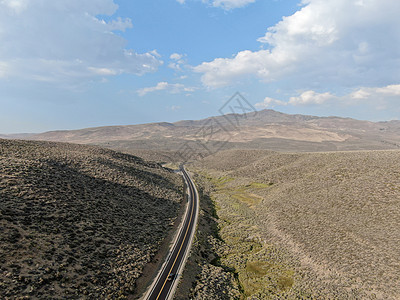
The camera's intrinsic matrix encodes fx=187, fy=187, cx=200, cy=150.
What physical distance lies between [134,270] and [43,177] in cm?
2464

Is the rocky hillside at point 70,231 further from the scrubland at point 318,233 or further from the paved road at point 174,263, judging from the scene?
the scrubland at point 318,233

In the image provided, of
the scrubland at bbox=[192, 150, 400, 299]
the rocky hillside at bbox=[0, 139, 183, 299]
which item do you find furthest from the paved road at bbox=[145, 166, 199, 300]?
the scrubland at bbox=[192, 150, 400, 299]

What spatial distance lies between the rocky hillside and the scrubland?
36.8 ft

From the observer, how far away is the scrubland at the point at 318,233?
2336 cm

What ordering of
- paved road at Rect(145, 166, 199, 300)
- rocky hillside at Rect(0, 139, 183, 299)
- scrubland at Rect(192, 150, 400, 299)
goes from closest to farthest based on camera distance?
rocky hillside at Rect(0, 139, 183, 299) < paved road at Rect(145, 166, 199, 300) < scrubland at Rect(192, 150, 400, 299)

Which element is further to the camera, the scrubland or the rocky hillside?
the scrubland

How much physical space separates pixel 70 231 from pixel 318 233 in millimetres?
40545

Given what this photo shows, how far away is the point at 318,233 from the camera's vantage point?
34031 millimetres

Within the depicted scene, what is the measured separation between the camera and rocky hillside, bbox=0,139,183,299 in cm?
1848

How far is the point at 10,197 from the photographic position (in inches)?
1020

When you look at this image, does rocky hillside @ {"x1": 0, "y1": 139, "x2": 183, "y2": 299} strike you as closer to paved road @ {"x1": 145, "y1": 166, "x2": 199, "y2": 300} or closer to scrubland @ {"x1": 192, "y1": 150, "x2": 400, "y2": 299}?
paved road @ {"x1": 145, "y1": 166, "x2": 199, "y2": 300}

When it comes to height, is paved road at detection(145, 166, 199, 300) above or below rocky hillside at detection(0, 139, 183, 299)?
below

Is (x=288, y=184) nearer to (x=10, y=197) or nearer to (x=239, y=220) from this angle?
(x=239, y=220)

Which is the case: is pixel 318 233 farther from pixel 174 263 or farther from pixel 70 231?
pixel 70 231
